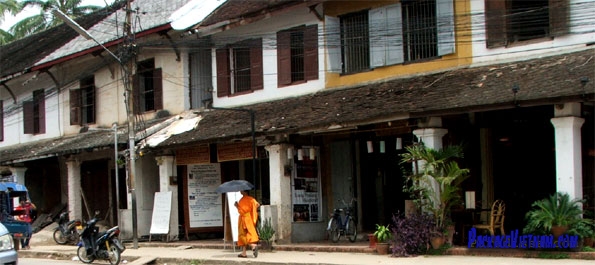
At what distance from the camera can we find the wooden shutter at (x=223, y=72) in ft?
68.1

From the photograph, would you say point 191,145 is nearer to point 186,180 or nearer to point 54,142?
point 186,180

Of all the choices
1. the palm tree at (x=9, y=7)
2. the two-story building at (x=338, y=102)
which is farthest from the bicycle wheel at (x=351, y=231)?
the palm tree at (x=9, y=7)

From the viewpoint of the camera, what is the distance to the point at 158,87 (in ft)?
74.8

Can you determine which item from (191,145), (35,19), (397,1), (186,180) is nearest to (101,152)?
(186,180)

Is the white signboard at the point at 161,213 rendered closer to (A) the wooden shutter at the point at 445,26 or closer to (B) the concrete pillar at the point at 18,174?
(B) the concrete pillar at the point at 18,174

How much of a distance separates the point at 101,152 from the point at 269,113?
8.89 m

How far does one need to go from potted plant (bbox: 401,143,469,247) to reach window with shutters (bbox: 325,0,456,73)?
8.93 ft

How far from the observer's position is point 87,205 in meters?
25.5

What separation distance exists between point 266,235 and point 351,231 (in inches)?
93.2

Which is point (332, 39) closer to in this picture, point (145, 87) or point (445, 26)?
point (445, 26)

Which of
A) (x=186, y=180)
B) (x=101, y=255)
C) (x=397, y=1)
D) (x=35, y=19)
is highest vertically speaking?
(x=35, y=19)

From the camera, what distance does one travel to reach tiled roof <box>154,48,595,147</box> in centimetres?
1302

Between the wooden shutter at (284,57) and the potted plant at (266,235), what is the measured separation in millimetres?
4005

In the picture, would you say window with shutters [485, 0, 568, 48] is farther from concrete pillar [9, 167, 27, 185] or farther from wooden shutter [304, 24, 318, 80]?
concrete pillar [9, 167, 27, 185]
